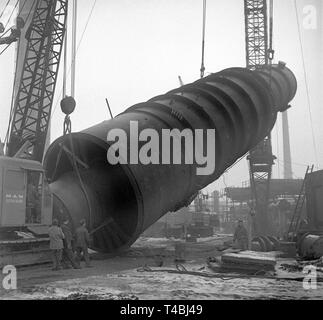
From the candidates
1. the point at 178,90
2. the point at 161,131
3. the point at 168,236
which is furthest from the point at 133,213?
the point at 168,236

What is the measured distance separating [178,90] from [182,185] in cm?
331

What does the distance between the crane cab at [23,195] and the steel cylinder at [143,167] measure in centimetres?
60

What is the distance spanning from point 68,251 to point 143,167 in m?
2.56

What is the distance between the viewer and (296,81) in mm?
16031

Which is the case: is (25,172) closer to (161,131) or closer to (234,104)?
(161,131)

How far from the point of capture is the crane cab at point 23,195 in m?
9.48

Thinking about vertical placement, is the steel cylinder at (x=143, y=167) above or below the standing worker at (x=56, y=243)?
above

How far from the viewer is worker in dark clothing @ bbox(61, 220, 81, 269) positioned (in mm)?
9484

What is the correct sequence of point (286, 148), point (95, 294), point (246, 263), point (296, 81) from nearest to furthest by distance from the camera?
point (95, 294)
point (246, 263)
point (296, 81)
point (286, 148)
